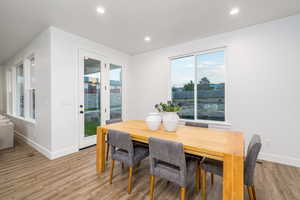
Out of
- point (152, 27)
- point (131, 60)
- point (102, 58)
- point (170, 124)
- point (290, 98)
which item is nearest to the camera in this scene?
point (170, 124)

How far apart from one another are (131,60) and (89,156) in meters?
3.27

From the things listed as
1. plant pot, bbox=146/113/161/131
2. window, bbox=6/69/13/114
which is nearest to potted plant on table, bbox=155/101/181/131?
plant pot, bbox=146/113/161/131

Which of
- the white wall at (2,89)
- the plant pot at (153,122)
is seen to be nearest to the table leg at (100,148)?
the plant pot at (153,122)

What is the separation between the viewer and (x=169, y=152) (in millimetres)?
1393

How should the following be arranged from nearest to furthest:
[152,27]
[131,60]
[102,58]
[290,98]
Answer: [290,98], [152,27], [102,58], [131,60]

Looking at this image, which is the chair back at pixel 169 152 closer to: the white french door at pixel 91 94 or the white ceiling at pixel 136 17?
the white ceiling at pixel 136 17

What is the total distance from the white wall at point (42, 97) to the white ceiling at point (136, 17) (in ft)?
0.88

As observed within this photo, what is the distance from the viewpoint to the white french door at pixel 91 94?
3.23 m

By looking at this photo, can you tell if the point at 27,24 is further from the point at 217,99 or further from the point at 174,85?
the point at 217,99

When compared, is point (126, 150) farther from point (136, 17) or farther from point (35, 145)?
point (35, 145)

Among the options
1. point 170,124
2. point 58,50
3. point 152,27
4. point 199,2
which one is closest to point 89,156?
point 170,124

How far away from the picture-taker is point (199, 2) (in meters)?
2.07

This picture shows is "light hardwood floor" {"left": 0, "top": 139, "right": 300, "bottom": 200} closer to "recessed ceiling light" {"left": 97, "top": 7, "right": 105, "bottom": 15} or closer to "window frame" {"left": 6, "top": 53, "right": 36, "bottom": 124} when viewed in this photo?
"window frame" {"left": 6, "top": 53, "right": 36, "bottom": 124}

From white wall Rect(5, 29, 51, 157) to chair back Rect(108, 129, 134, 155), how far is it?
5.76ft
